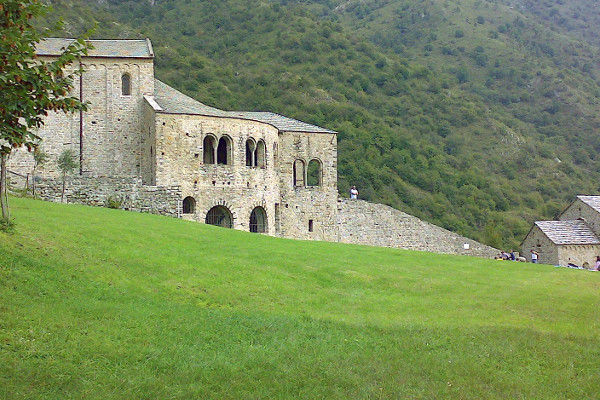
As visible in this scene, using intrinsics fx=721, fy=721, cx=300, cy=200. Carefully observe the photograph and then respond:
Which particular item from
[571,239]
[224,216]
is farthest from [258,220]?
[571,239]

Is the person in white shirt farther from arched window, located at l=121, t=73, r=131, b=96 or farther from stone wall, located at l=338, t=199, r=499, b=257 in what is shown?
arched window, located at l=121, t=73, r=131, b=96

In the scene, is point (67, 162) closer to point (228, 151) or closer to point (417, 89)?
point (228, 151)

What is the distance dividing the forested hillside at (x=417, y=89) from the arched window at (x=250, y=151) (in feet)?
67.9

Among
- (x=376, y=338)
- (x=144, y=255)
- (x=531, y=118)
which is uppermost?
(x=531, y=118)

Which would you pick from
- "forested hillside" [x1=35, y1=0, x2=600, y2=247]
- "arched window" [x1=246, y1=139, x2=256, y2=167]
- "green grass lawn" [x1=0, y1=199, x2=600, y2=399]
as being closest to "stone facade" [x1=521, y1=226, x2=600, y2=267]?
"forested hillside" [x1=35, y1=0, x2=600, y2=247]

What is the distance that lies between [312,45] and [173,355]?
77.3 meters

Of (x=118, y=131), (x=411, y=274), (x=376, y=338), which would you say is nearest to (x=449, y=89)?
(x=118, y=131)

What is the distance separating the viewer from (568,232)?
39.3 metres

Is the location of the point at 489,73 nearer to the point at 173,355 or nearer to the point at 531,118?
the point at 531,118

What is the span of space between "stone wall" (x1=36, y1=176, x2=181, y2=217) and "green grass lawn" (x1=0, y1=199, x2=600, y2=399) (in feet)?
28.9

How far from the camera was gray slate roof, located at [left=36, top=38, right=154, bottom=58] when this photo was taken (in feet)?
118

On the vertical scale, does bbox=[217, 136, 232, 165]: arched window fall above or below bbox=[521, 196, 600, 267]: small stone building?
above

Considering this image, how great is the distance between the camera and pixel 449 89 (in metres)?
97.8

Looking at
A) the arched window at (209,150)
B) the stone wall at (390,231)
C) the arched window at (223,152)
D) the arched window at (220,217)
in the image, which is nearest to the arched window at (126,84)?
the arched window at (209,150)
